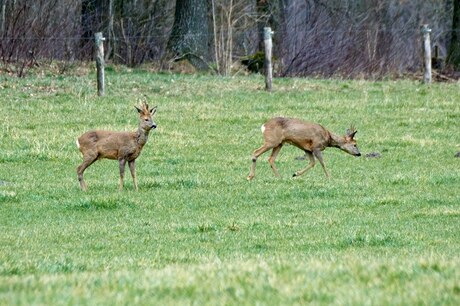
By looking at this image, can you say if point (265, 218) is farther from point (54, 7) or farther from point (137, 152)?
point (54, 7)

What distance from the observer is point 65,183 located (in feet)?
53.5

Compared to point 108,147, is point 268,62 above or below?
above

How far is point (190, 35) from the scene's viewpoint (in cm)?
3338

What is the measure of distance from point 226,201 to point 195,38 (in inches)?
763

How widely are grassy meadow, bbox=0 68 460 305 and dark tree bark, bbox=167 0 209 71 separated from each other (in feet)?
10.5

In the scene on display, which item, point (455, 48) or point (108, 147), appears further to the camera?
point (455, 48)

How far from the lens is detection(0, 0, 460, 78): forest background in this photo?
1225 inches

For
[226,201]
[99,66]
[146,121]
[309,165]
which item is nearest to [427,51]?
[99,66]

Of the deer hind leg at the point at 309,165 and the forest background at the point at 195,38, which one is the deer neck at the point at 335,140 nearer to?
the deer hind leg at the point at 309,165

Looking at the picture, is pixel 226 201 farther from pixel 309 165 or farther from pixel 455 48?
pixel 455 48

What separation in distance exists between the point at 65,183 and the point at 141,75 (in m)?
14.3

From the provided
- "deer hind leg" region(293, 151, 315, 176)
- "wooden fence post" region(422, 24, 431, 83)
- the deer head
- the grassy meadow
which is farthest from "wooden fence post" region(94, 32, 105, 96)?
the deer head

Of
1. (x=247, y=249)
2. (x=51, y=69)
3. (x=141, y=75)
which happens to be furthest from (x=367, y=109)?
(x=247, y=249)

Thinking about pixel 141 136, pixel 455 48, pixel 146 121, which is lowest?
pixel 141 136
